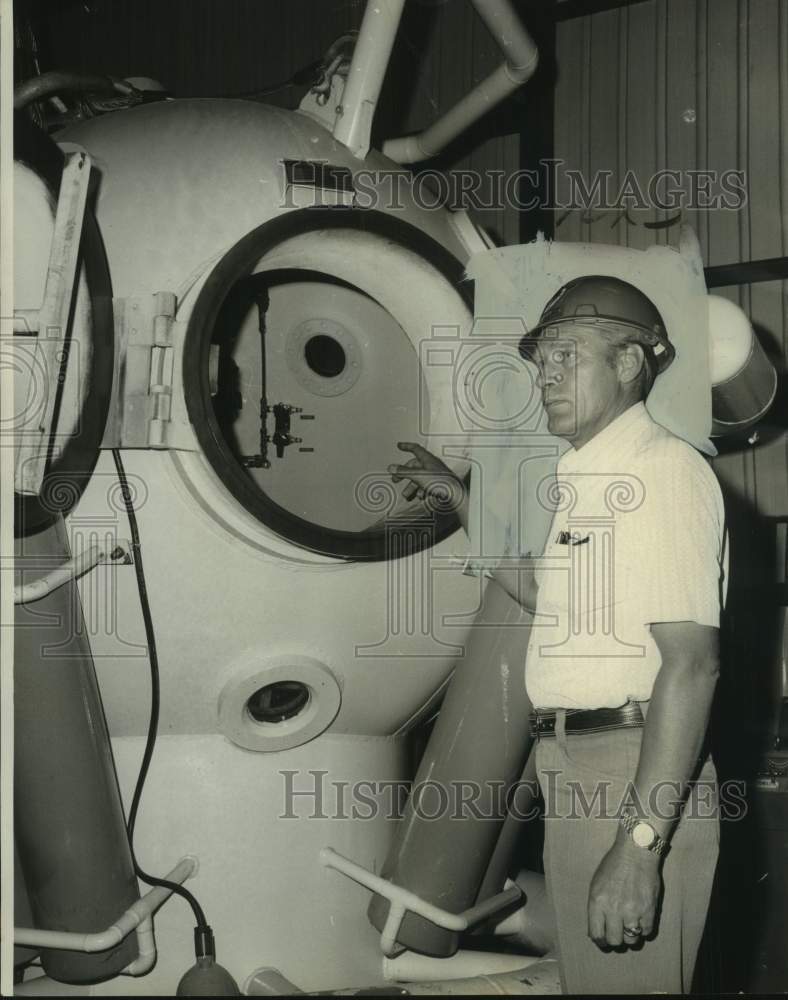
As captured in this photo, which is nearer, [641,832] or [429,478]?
[641,832]

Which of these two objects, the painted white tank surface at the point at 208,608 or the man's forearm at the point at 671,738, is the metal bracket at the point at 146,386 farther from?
the man's forearm at the point at 671,738

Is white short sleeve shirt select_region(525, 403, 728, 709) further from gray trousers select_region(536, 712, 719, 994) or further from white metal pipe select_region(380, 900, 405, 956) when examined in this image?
white metal pipe select_region(380, 900, 405, 956)

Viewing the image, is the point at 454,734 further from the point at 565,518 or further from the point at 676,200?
the point at 676,200

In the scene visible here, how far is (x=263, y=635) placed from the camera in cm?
138

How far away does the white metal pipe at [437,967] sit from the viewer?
148 cm

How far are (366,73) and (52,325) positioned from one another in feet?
1.97

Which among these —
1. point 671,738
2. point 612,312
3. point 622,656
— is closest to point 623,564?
point 622,656

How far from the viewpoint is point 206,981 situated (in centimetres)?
137

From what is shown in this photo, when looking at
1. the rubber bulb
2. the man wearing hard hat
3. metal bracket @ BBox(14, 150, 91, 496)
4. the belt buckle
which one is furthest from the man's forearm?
metal bracket @ BBox(14, 150, 91, 496)

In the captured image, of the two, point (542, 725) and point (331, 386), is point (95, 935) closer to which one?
point (542, 725)

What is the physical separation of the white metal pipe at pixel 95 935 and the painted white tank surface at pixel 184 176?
0.84 m

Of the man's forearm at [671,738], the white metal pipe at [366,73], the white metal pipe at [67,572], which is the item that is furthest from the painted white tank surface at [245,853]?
the white metal pipe at [366,73]

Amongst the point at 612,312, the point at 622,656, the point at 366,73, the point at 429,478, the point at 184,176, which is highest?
the point at 366,73

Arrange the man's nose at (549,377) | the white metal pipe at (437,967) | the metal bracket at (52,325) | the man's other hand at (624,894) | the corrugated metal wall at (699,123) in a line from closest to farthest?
the man's other hand at (624,894), the metal bracket at (52,325), the man's nose at (549,377), the white metal pipe at (437,967), the corrugated metal wall at (699,123)
